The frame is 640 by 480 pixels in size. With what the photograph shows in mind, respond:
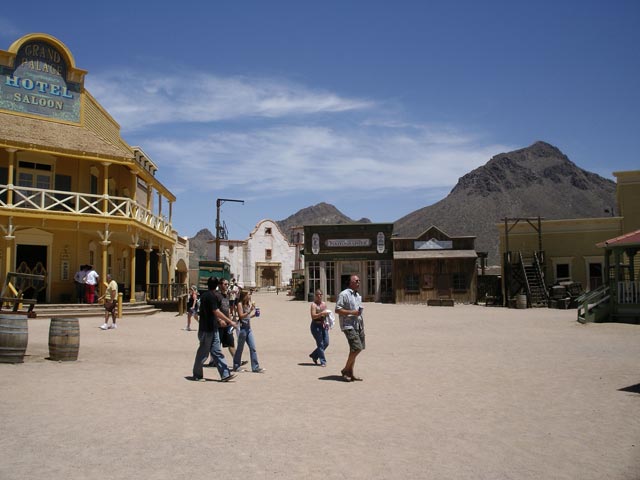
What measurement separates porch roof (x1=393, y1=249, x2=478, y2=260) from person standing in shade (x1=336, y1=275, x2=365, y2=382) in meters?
26.6

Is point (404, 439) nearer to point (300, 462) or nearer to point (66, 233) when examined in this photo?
point (300, 462)

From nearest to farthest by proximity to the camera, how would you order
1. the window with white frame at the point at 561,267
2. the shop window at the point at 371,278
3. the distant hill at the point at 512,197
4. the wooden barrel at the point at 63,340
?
the wooden barrel at the point at 63,340 → the window with white frame at the point at 561,267 → the shop window at the point at 371,278 → the distant hill at the point at 512,197

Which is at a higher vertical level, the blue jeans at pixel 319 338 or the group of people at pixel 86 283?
the group of people at pixel 86 283

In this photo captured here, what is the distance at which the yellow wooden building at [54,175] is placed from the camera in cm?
2164

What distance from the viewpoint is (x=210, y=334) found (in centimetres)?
960

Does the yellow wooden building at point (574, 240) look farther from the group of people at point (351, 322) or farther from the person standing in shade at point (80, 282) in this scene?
the group of people at point (351, 322)

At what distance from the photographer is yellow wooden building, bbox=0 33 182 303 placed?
71.0ft

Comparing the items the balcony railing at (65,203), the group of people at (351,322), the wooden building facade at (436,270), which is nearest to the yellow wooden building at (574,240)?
the wooden building facade at (436,270)

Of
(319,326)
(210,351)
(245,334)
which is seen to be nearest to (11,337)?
(210,351)

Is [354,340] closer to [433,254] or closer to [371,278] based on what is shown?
[433,254]

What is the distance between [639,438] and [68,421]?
19.9 ft

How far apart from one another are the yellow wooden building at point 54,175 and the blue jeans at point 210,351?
13.9m

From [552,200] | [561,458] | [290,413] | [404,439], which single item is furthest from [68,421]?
[552,200]

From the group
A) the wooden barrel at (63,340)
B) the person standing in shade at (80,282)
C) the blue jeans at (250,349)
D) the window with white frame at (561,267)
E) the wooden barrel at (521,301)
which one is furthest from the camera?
the window with white frame at (561,267)
